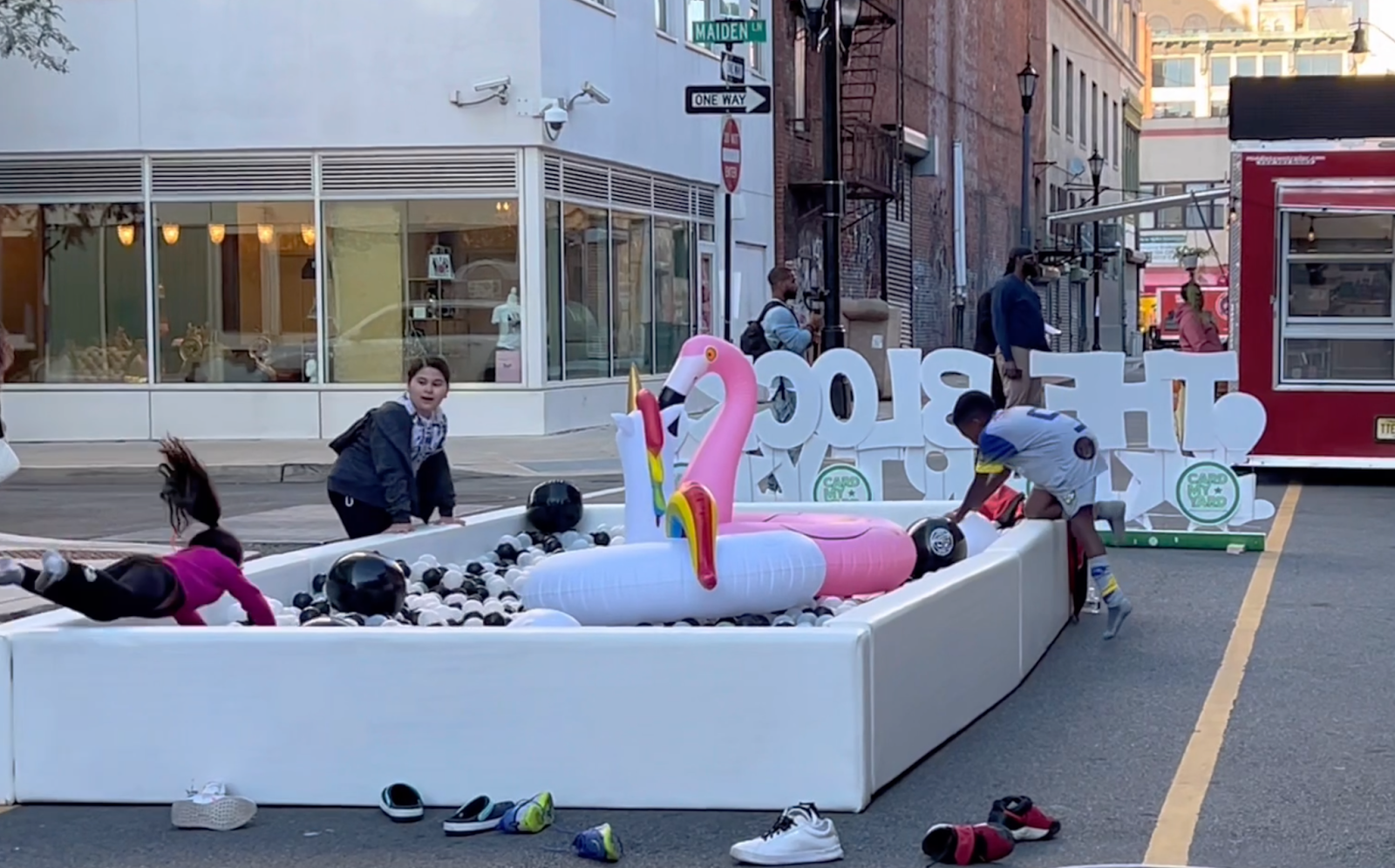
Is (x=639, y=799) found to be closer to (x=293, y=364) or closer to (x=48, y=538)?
(x=48, y=538)

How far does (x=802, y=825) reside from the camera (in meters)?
5.38

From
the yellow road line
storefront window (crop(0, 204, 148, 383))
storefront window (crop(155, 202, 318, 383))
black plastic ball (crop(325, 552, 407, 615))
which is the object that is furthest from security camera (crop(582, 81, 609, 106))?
black plastic ball (crop(325, 552, 407, 615))

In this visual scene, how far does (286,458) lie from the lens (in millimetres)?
19328

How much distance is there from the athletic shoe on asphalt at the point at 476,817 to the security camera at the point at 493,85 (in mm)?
16730

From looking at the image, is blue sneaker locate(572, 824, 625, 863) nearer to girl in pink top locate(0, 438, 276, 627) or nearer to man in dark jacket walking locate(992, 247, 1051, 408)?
girl in pink top locate(0, 438, 276, 627)

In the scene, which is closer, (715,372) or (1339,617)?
(715,372)

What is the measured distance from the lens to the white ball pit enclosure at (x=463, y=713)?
585 centimetres

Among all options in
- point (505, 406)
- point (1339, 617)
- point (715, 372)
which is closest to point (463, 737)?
point (715, 372)

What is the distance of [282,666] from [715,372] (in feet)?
Answer: 10.8

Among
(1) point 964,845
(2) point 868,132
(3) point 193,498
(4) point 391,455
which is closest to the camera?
(1) point 964,845

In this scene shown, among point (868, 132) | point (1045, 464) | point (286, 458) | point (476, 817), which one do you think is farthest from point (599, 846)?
point (868, 132)

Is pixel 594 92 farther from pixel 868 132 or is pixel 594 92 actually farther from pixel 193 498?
pixel 193 498

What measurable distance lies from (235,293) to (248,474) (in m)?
4.45

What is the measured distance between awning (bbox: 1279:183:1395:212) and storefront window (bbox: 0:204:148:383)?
13246 millimetres
